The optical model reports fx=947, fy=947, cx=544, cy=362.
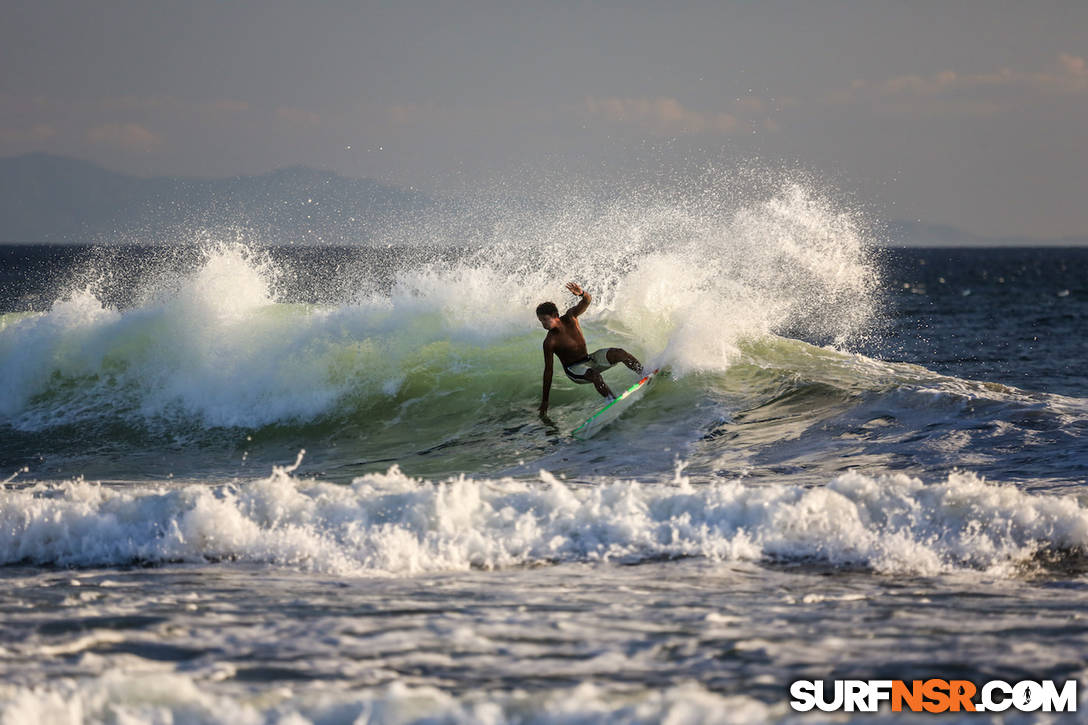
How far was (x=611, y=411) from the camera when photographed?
11.5m

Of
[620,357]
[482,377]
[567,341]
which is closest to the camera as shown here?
[567,341]

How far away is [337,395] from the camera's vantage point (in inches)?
532

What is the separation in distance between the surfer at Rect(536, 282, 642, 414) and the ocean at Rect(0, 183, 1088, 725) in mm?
479

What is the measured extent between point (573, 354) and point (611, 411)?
38.4 inches

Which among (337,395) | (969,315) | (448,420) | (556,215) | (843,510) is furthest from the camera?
(969,315)

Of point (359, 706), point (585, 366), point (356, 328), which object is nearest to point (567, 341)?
point (585, 366)

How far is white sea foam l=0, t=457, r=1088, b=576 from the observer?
636cm

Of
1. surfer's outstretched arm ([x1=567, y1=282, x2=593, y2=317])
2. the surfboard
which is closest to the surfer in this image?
surfer's outstretched arm ([x1=567, y1=282, x2=593, y2=317])

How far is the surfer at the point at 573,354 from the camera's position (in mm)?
11598

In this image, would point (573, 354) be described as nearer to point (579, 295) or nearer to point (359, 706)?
point (579, 295)

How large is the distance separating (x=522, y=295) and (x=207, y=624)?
1033 cm

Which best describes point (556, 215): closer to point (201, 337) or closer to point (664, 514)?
point (201, 337)

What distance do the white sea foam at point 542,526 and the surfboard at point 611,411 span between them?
3.79m

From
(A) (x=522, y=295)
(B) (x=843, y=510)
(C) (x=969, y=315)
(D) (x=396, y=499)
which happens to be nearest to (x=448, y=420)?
(A) (x=522, y=295)
